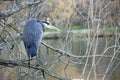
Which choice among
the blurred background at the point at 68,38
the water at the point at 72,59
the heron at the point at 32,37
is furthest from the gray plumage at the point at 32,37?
the water at the point at 72,59

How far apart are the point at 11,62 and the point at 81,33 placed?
41.8 feet

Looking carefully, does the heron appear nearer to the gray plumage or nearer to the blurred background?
the gray plumage

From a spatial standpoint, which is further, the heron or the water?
the water

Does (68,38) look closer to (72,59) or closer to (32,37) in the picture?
(72,59)

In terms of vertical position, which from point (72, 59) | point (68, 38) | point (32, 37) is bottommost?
point (68, 38)

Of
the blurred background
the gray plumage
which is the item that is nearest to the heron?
the gray plumage

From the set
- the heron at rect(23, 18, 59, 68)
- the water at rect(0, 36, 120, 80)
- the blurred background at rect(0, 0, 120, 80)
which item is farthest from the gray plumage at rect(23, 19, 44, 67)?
the water at rect(0, 36, 120, 80)

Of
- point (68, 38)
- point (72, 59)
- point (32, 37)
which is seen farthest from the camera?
point (68, 38)

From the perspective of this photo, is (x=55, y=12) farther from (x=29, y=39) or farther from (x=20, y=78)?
(x=29, y=39)

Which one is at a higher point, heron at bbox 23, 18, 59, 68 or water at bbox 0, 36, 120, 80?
heron at bbox 23, 18, 59, 68

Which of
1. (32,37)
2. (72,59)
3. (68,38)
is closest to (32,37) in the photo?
(32,37)

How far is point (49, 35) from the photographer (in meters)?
16.0

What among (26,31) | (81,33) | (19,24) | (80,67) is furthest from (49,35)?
(26,31)

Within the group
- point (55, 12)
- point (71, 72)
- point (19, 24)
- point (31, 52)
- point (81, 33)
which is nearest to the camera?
point (31, 52)
